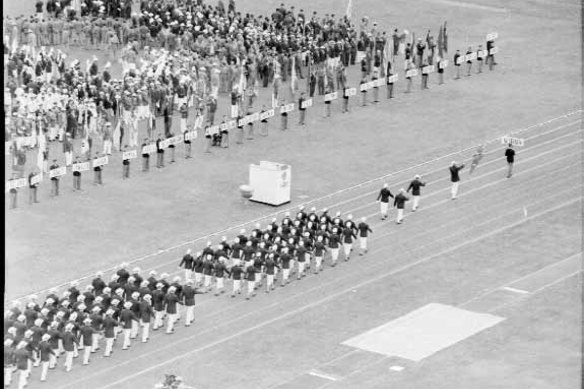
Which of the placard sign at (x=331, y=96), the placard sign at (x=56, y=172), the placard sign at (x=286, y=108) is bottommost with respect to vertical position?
the placard sign at (x=56, y=172)

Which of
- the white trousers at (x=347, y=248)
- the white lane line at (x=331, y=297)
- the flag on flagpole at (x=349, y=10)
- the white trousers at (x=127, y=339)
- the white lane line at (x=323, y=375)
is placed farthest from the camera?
the flag on flagpole at (x=349, y=10)

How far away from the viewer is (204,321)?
121 feet

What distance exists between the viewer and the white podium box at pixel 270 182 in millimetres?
47219

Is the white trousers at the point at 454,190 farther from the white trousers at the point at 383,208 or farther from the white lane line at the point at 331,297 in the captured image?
the white trousers at the point at 383,208

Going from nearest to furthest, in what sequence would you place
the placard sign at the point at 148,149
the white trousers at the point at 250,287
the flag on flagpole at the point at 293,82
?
the white trousers at the point at 250,287 < the placard sign at the point at 148,149 < the flag on flagpole at the point at 293,82

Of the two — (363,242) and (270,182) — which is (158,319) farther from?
(270,182)

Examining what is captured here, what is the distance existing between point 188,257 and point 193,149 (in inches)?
614

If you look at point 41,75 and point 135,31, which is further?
point 135,31

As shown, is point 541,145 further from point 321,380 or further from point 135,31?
point 321,380

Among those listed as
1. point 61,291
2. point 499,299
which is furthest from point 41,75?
point 499,299

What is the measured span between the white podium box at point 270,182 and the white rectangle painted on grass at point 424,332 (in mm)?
9794

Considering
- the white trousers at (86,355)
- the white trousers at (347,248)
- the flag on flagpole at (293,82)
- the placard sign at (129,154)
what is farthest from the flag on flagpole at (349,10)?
the white trousers at (86,355)

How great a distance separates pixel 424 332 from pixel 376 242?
27.2ft

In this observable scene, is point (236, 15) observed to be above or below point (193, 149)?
above
